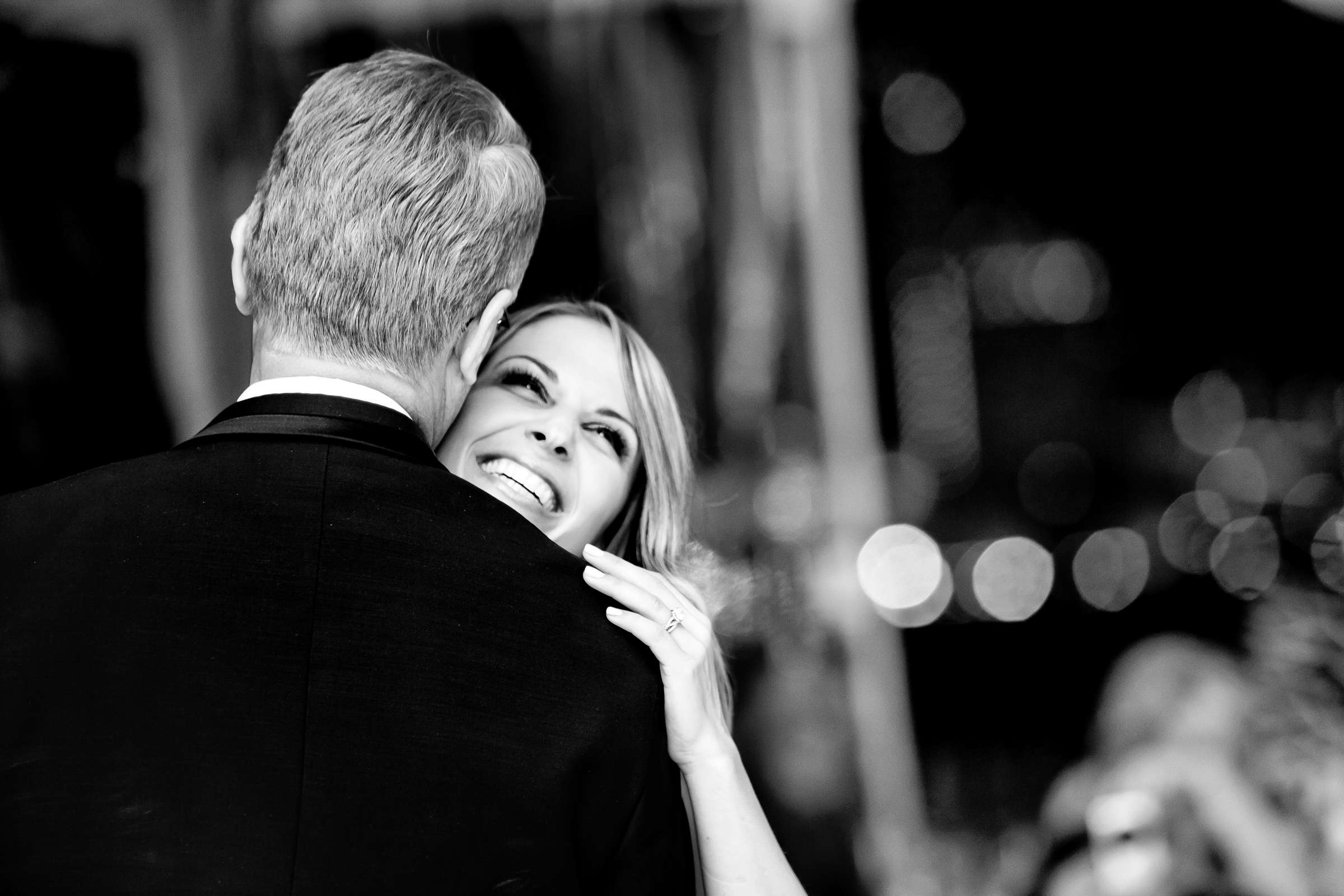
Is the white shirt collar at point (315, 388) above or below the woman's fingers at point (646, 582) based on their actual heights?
above

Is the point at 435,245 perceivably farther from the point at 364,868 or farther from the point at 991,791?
the point at 991,791

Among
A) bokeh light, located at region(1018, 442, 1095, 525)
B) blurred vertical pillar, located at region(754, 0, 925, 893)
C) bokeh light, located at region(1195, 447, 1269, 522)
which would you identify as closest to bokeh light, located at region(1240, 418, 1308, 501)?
bokeh light, located at region(1195, 447, 1269, 522)

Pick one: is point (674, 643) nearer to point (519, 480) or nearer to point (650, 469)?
point (519, 480)

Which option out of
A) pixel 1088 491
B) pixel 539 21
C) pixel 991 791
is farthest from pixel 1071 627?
pixel 539 21

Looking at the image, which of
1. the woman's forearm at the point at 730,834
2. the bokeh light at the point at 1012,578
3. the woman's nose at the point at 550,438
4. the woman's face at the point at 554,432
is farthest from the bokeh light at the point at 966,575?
the woman's forearm at the point at 730,834

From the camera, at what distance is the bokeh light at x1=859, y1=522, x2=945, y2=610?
14789 millimetres

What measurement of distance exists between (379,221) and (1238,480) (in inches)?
434

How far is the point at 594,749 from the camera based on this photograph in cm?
100

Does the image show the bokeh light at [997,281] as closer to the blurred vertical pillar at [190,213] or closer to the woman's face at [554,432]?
the blurred vertical pillar at [190,213]

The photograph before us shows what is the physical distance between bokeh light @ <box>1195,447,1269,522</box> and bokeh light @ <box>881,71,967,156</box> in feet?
18.6

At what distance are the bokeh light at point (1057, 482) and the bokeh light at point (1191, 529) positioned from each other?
1.03 metres

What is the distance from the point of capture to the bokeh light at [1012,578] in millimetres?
14188

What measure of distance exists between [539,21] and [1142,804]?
2452 mm

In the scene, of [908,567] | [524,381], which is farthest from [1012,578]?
[524,381]
